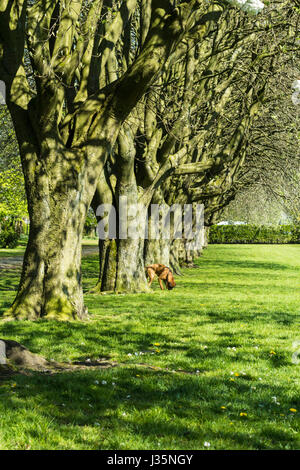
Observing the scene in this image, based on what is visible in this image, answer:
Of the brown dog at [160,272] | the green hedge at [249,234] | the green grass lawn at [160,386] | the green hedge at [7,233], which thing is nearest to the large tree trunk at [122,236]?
the brown dog at [160,272]

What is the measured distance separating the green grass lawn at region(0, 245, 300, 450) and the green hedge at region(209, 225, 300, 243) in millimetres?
59783

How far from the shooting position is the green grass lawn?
406cm

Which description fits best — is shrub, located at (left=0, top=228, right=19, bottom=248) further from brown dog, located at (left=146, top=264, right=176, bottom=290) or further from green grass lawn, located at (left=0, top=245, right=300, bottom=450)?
green grass lawn, located at (left=0, top=245, right=300, bottom=450)

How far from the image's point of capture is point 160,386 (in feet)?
17.5

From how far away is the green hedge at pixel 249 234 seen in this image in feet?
229

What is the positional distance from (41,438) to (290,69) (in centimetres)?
1681

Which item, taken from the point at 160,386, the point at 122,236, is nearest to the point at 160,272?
the point at 122,236

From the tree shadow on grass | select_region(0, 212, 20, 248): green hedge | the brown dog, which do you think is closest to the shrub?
select_region(0, 212, 20, 248): green hedge

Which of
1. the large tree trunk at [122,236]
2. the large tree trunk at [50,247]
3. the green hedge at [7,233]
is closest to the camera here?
the large tree trunk at [50,247]

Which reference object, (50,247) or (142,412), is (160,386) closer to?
(142,412)

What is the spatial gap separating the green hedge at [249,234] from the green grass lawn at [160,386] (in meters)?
59.8

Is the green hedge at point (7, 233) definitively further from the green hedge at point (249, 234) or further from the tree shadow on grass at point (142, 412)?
the green hedge at point (249, 234)

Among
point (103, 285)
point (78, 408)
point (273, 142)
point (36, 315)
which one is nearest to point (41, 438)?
point (78, 408)

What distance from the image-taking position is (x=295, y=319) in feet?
34.7
